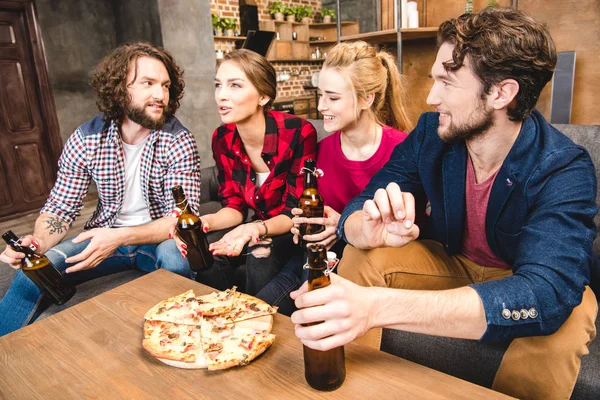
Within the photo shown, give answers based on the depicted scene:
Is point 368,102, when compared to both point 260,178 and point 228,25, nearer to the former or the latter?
point 260,178

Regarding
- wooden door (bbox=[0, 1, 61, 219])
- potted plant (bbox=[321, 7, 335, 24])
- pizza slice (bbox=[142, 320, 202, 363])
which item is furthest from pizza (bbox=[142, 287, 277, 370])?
potted plant (bbox=[321, 7, 335, 24])

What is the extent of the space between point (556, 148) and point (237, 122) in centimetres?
133

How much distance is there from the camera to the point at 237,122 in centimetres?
199

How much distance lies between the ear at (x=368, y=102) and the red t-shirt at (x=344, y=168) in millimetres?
124

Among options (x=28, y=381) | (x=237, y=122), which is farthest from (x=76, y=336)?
(x=237, y=122)

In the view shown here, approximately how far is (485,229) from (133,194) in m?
1.54

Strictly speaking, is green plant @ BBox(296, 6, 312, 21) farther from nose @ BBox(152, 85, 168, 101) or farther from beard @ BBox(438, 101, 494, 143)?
beard @ BBox(438, 101, 494, 143)

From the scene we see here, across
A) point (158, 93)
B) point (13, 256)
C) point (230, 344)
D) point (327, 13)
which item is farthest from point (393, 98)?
point (327, 13)

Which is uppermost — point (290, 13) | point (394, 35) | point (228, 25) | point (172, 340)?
point (290, 13)

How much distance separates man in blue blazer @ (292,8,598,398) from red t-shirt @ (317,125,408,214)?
28cm

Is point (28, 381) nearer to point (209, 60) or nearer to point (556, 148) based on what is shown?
point (556, 148)

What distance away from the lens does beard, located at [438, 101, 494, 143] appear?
1.21 meters

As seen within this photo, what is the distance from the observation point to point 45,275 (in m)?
1.55

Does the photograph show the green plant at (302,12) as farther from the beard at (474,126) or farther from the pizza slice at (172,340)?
the pizza slice at (172,340)
